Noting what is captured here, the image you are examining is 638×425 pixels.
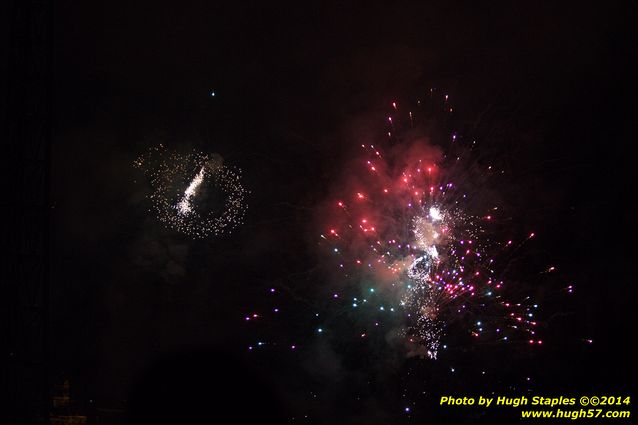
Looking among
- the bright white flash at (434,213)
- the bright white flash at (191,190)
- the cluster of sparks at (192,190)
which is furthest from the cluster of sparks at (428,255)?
the bright white flash at (191,190)

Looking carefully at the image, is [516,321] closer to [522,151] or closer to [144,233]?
[522,151]

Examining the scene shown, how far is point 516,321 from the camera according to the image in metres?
12.2

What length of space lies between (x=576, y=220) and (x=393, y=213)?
4.82 metres

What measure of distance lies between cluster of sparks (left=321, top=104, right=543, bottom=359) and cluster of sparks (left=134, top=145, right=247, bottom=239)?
121 inches

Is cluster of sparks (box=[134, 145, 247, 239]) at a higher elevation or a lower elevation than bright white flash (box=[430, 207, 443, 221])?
higher

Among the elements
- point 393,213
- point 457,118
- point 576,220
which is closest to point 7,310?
point 393,213

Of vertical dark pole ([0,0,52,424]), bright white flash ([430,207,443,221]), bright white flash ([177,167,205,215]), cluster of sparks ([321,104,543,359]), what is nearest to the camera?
vertical dark pole ([0,0,52,424])

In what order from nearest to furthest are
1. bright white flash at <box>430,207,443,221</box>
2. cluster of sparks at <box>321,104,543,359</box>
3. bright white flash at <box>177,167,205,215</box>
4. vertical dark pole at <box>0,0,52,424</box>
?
vertical dark pole at <box>0,0,52,424</box>, bright white flash at <box>430,207,443,221</box>, cluster of sparks at <box>321,104,543,359</box>, bright white flash at <box>177,167,205,215</box>

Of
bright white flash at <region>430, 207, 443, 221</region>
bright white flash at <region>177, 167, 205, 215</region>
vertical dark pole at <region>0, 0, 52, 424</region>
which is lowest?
vertical dark pole at <region>0, 0, 52, 424</region>

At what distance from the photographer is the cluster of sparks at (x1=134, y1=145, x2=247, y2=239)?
12.9 metres

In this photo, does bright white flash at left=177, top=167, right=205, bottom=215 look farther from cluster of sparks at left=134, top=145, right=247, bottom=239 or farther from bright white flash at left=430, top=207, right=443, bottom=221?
bright white flash at left=430, top=207, right=443, bottom=221

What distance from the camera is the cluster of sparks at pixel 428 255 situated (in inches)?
448

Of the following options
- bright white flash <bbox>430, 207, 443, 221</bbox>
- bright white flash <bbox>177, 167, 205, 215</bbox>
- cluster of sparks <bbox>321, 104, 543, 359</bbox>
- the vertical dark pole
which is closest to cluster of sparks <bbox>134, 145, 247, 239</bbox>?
bright white flash <bbox>177, 167, 205, 215</bbox>

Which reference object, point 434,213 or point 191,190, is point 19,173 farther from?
point 434,213
